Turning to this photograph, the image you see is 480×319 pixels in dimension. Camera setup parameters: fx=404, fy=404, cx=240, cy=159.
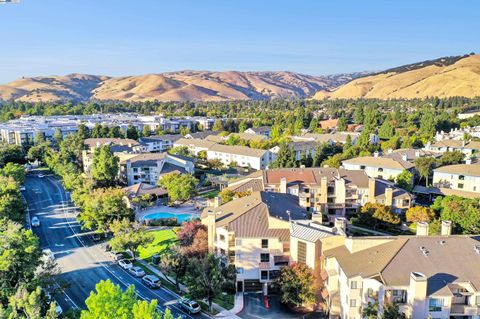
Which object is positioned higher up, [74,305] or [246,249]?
[246,249]

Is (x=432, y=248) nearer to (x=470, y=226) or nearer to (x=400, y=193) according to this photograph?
(x=470, y=226)

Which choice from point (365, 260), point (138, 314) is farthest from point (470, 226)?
point (138, 314)

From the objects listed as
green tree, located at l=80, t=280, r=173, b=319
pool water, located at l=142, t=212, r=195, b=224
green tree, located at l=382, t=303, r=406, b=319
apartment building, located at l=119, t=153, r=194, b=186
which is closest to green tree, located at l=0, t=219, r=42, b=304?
green tree, located at l=80, t=280, r=173, b=319

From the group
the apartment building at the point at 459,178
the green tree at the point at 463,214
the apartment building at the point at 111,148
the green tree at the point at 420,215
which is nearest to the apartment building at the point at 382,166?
the apartment building at the point at 459,178

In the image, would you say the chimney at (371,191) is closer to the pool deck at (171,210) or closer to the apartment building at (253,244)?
the apartment building at (253,244)

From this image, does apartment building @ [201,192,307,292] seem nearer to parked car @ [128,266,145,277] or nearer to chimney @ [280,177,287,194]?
parked car @ [128,266,145,277]

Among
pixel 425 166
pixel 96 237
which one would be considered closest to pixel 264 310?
pixel 96 237
